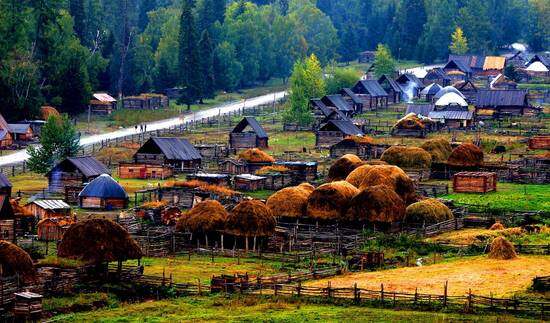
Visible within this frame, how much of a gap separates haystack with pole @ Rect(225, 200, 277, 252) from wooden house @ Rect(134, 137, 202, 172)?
33.1 meters

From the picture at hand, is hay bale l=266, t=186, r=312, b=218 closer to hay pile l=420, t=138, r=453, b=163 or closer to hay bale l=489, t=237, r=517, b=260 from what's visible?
hay bale l=489, t=237, r=517, b=260

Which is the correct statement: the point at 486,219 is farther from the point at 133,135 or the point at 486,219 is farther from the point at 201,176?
the point at 133,135

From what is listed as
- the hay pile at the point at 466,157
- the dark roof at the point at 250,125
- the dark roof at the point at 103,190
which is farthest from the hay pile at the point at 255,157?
the dark roof at the point at 103,190

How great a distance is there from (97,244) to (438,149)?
51958mm

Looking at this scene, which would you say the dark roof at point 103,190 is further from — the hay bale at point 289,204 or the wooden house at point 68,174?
the hay bale at point 289,204

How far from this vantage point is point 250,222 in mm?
73375

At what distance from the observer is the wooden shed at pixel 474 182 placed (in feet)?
305

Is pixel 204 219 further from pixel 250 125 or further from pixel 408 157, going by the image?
pixel 250 125

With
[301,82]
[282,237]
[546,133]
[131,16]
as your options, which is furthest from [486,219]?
[131,16]

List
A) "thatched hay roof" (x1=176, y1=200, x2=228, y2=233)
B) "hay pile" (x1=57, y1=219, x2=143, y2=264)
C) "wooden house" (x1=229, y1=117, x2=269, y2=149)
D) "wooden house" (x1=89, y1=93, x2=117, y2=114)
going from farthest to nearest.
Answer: "wooden house" (x1=89, y1=93, x2=117, y2=114), "wooden house" (x1=229, y1=117, x2=269, y2=149), "thatched hay roof" (x1=176, y1=200, x2=228, y2=233), "hay pile" (x1=57, y1=219, x2=143, y2=264)

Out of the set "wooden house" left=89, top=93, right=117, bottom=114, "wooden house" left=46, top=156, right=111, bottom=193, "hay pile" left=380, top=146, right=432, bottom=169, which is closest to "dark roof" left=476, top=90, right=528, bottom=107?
"hay pile" left=380, top=146, right=432, bottom=169

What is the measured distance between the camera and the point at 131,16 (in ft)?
605

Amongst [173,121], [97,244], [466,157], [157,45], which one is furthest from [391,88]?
[97,244]

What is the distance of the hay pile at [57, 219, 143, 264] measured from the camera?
2467 inches
